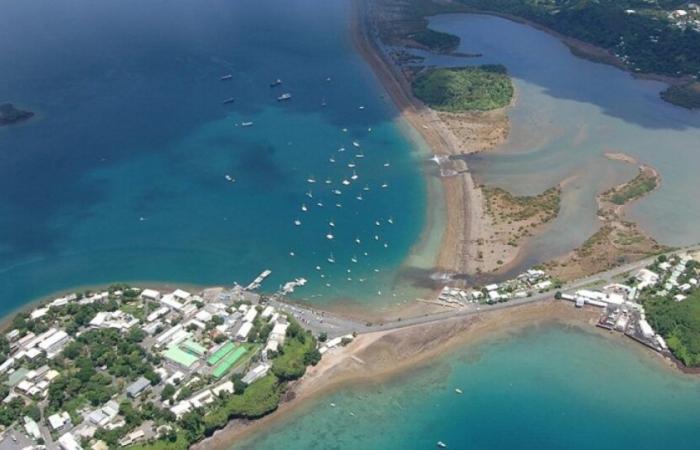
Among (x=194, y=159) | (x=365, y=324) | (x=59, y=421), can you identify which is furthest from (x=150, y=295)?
(x=194, y=159)

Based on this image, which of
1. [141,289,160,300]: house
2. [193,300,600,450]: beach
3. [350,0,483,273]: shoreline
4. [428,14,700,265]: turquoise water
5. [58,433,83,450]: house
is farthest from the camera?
[428,14,700,265]: turquoise water

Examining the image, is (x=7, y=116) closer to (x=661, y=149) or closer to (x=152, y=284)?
(x=152, y=284)

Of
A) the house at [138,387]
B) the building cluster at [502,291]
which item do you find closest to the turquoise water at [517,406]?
the building cluster at [502,291]

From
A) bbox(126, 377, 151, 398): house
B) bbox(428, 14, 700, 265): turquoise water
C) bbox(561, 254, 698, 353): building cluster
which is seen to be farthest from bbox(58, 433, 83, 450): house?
bbox(428, 14, 700, 265): turquoise water

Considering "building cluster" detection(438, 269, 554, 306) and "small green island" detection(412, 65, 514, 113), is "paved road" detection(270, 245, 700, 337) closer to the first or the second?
"building cluster" detection(438, 269, 554, 306)

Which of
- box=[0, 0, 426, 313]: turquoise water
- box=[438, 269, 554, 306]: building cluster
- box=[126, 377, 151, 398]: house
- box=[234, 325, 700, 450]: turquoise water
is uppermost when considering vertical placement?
box=[0, 0, 426, 313]: turquoise water

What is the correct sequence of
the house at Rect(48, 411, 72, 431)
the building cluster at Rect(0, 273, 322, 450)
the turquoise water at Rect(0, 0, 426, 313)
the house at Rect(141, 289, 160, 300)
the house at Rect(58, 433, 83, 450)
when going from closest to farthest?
the house at Rect(58, 433, 83, 450), the house at Rect(48, 411, 72, 431), the building cluster at Rect(0, 273, 322, 450), the house at Rect(141, 289, 160, 300), the turquoise water at Rect(0, 0, 426, 313)

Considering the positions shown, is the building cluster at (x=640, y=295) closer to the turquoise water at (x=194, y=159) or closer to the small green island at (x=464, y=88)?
the turquoise water at (x=194, y=159)
